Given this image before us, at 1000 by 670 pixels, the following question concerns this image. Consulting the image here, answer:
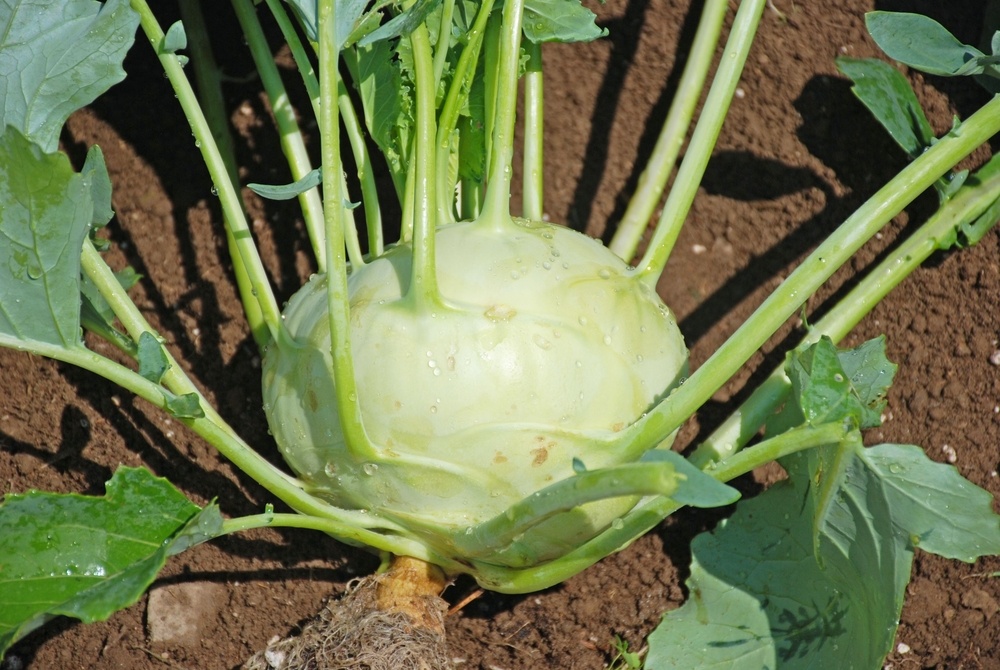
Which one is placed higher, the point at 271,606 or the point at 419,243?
the point at 419,243

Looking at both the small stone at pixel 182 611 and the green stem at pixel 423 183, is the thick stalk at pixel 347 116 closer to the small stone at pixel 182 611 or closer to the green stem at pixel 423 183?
the green stem at pixel 423 183

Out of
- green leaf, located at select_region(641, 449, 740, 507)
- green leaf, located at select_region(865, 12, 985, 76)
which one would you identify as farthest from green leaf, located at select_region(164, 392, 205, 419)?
green leaf, located at select_region(865, 12, 985, 76)

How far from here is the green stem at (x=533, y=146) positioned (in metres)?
1.72

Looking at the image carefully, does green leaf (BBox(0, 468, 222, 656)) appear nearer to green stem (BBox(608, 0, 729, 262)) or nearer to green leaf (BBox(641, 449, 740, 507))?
green leaf (BBox(641, 449, 740, 507))

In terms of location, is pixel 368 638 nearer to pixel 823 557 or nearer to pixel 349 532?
pixel 349 532

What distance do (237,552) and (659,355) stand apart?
0.99 metres

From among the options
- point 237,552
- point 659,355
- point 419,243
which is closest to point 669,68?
point 659,355

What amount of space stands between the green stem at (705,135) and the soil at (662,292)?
500 millimetres

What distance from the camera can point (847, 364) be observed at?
4.96ft

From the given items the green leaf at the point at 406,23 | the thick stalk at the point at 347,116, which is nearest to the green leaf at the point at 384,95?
the thick stalk at the point at 347,116

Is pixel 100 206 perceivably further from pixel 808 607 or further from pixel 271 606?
pixel 808 607

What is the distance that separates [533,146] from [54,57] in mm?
811

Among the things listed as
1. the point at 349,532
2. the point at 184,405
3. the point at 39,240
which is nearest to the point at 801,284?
the point at 349,532

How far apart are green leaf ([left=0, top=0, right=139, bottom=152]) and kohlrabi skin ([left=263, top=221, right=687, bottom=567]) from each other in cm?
48
